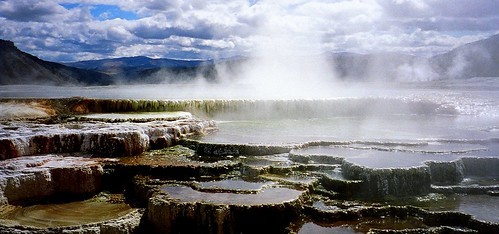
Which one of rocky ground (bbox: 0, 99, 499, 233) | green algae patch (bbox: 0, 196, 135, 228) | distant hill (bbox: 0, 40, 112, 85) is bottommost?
green algae patch (bbox: 0, 196, 135, 228)

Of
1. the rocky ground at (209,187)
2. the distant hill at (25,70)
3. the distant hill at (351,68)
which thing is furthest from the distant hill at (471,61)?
the rocky ground at (209,187)

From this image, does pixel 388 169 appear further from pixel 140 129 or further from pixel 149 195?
pixel 140 129

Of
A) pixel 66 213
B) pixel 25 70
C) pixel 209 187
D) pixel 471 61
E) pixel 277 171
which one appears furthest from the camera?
pixel 471 61

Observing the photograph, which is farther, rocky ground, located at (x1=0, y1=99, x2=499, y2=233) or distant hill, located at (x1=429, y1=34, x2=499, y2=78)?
distant hill, located at (x1=429, y1=34, x2=499, y2=78)

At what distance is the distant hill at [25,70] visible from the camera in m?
61.3

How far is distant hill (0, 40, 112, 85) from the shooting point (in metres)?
61.3

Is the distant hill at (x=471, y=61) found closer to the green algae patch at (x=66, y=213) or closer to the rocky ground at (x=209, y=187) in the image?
the rocky ground at (x=209, y=187)

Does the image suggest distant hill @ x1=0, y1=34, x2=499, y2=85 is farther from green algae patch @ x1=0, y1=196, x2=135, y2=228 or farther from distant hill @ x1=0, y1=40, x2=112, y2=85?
green algae patch @ x1=0, y1=196, x2=135, y2=228

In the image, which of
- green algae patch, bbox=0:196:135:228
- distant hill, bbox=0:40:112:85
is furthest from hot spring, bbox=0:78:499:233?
distant hill, bbox=0:40:112:85

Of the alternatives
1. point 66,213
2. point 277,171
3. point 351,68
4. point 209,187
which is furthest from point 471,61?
point 66,213

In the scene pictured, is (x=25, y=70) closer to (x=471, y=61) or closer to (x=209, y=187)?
(x=471, y=61)

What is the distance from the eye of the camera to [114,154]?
9961mm

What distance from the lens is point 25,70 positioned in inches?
2506

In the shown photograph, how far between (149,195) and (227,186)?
126 centimetres
